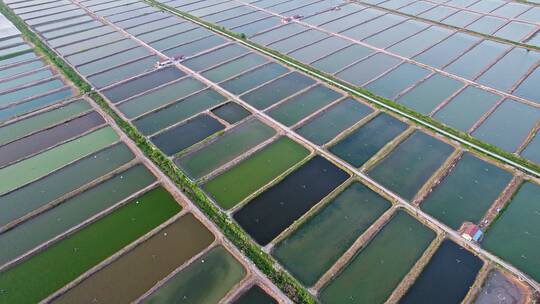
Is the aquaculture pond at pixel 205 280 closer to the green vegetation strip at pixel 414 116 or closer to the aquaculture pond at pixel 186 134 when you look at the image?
the aquaculture pond at pixel 186 134

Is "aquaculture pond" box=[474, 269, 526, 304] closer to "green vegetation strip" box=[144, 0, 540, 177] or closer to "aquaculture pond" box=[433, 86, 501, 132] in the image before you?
"green vegetation strip" box=[144, 0, 540, 177]

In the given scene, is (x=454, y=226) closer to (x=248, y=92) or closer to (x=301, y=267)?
(x=301, y=267)

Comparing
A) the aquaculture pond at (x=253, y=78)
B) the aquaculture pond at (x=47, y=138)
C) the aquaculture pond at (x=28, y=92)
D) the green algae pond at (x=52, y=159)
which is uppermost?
the aquaculture pond at (x=253, y=78)

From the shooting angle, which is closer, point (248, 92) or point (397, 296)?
point (397, 296)

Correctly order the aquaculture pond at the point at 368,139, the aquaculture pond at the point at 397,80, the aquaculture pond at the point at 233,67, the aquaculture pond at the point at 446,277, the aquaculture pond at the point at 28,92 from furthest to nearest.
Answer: the aquaculture pond at the point at 233,67 → the aquaculture pond at the point at 397,80 → the aquaculture pond at the point at 28,92 → the aquaculture pond at the point at 368,139 → the aquaculture pond at the point at 446,277

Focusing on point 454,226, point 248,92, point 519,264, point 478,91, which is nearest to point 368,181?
point 454,226

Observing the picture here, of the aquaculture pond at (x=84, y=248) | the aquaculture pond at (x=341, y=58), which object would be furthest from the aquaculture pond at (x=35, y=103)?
the aquaculture pond at (x=341, y=58)
